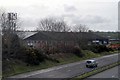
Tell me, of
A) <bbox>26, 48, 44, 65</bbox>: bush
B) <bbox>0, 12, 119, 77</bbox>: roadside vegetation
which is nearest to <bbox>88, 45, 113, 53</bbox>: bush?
<bbox>0, 12, 119, 77</bbox>: roadside vegetation

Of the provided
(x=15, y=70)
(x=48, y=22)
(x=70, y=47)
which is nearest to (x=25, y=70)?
(x=15, y=70)

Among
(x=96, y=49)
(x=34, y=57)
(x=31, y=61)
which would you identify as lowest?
(x=96, y=49)

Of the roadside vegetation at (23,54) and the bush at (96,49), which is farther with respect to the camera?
the bush at (96,49)

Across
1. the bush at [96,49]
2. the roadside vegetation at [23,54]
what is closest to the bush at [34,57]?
the roadside vegetation at [23,54]

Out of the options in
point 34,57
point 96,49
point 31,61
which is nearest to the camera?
point 31,61

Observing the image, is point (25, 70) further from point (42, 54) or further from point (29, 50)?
point (42, 54)

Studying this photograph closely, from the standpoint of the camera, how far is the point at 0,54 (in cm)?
4216

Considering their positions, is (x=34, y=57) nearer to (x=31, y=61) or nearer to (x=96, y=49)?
(x=31, y=61)

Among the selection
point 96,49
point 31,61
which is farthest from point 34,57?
point 96,49

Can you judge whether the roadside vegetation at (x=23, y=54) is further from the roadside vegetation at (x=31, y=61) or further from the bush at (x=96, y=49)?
the bush at (x=96, y=49)

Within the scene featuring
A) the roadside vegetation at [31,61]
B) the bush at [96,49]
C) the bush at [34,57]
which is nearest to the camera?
the roadside vegetation at [31,61]

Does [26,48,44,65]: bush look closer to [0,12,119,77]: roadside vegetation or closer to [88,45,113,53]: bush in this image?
[0,12,119,77]: roadside vegetation

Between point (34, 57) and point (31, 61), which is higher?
point (34, 57)

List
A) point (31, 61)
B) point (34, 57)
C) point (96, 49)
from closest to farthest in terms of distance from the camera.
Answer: point (31, 61), point (34, 57), point (96, 49)
